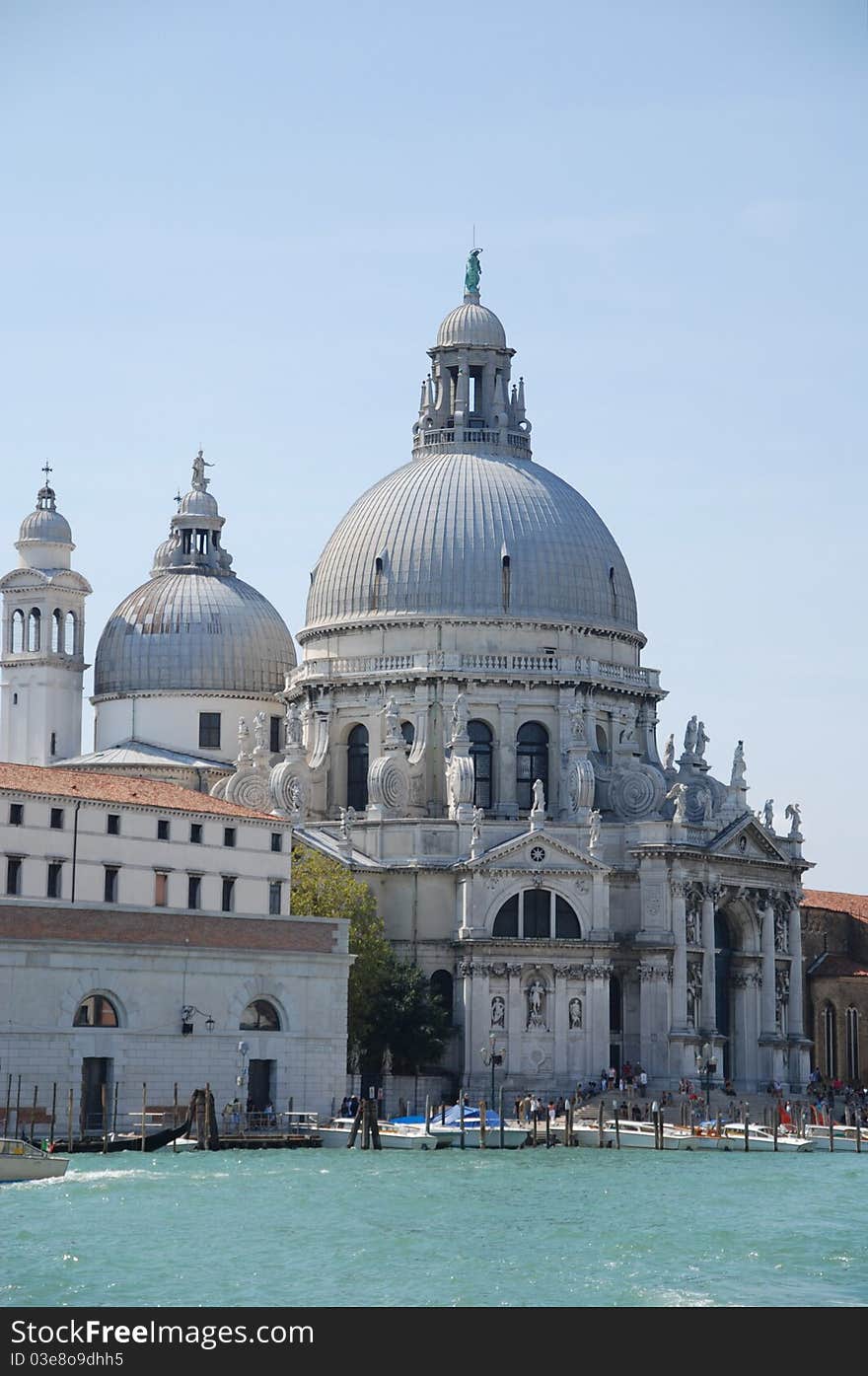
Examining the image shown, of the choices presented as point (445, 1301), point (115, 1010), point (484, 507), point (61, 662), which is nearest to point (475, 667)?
point (484, 507)

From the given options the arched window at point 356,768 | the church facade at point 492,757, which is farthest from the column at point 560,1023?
the arched window at point 356,768

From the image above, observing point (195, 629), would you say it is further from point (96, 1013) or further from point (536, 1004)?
point (96, 1013)

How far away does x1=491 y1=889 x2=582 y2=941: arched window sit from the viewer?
85188mm

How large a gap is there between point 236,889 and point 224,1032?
187 inches

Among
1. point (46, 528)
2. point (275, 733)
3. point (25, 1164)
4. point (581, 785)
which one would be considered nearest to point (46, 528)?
point (46, 528)

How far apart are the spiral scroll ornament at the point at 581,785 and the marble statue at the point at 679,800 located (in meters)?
2.37

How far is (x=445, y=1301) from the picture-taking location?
40.6 meters

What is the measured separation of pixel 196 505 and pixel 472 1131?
117 feet

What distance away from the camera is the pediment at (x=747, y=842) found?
88.6m

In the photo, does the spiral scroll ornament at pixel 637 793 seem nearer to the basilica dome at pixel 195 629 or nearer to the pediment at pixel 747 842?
the pediment at pixel 747 842

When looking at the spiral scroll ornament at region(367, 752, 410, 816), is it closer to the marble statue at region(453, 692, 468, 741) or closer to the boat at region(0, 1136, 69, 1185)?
the marble statue at region(453, 692, 468, 741)

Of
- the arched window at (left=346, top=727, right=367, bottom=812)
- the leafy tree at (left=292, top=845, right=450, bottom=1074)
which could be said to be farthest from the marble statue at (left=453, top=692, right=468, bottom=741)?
the leafy tree at (left=292, top=845, right=450, bottom=1074)
